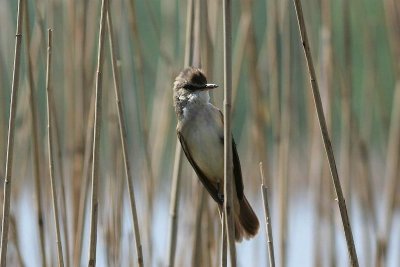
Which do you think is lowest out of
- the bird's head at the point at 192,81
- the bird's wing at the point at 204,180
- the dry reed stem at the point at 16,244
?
the dry reed stem at the point at 16,244

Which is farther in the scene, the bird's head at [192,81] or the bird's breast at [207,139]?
the bird's breast at [207,139]

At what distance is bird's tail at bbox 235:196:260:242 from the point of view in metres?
3.73

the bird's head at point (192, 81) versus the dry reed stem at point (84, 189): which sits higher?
the bird's head at point (192, 81)

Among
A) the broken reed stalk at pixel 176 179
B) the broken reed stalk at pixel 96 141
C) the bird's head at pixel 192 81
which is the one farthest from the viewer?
the bird's head at pixel 192 81

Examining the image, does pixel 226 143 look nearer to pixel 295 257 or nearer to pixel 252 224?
pixel 252 224

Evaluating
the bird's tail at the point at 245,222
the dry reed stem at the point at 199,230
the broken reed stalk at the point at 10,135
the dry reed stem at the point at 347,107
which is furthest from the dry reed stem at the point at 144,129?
the broken reed stalk at the point at 10,135

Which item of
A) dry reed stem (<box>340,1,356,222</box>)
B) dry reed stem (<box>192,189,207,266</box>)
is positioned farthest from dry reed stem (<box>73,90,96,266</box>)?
dry reed stem (<box>340,1,356,222</box>)

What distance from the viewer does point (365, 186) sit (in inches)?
171

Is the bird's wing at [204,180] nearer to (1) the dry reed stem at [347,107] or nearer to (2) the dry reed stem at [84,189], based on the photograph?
(2) the dry reed stem at [84,189]

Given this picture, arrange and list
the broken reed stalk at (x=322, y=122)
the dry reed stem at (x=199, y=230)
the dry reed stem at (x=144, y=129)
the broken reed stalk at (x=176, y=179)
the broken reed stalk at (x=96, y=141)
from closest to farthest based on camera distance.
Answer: the broken reed stalk at (x=322, y=122) → the broken reed stalk at (x=96, y=141) → the broken reed stalk at (x=176, y=179) → the dry reed stem at (x=199, y=230) → the dry reed stem at (x=144, y=129)

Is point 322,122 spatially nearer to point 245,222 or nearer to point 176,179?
point 176,179

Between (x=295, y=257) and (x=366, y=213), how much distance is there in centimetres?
205

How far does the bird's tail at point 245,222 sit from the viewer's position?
3.73 m

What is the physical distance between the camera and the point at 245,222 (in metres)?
3.73
